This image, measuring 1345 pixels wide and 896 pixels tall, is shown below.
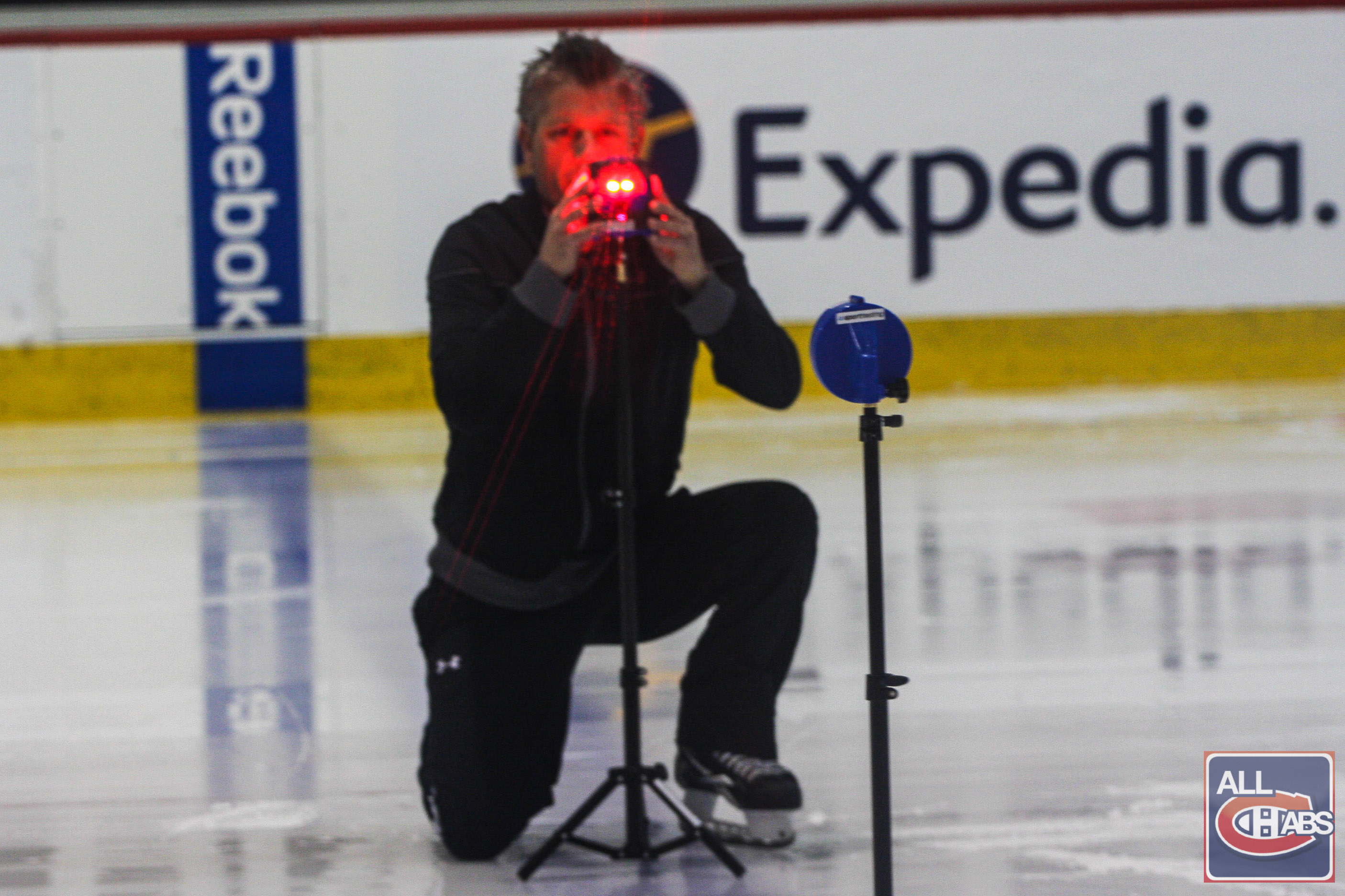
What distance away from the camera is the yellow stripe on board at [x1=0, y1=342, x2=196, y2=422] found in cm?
852

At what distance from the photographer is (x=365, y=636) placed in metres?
3.86

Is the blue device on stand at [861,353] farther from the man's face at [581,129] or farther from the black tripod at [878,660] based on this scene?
the man's face at [581,129]

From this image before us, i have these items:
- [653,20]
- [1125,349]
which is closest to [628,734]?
[653,20]

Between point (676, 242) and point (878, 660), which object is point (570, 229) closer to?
point (676, 242)

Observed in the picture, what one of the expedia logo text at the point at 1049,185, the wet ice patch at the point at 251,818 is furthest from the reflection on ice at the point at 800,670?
the expedia logo text at the point at 1049,185

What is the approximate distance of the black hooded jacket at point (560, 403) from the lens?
2.39 metres

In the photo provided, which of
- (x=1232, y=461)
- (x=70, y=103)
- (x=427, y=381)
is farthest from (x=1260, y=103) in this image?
(x=70, y=103)

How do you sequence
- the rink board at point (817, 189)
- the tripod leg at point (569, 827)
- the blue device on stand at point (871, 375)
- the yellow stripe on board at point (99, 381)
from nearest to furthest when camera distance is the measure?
the blue device on stand at point (871, 375) < the tripod leg at point (569, 827) < the yellow stripe on board at point (99, 381) < the rink board at point (817, 189)

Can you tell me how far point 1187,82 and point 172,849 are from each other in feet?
25.5

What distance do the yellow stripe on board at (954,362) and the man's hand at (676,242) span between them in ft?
19.9

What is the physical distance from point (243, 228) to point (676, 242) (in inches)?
269

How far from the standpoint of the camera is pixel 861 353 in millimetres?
1811

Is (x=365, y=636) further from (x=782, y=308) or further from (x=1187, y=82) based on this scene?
(x=1187, y=82)

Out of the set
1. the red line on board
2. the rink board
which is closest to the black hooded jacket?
the rink board
